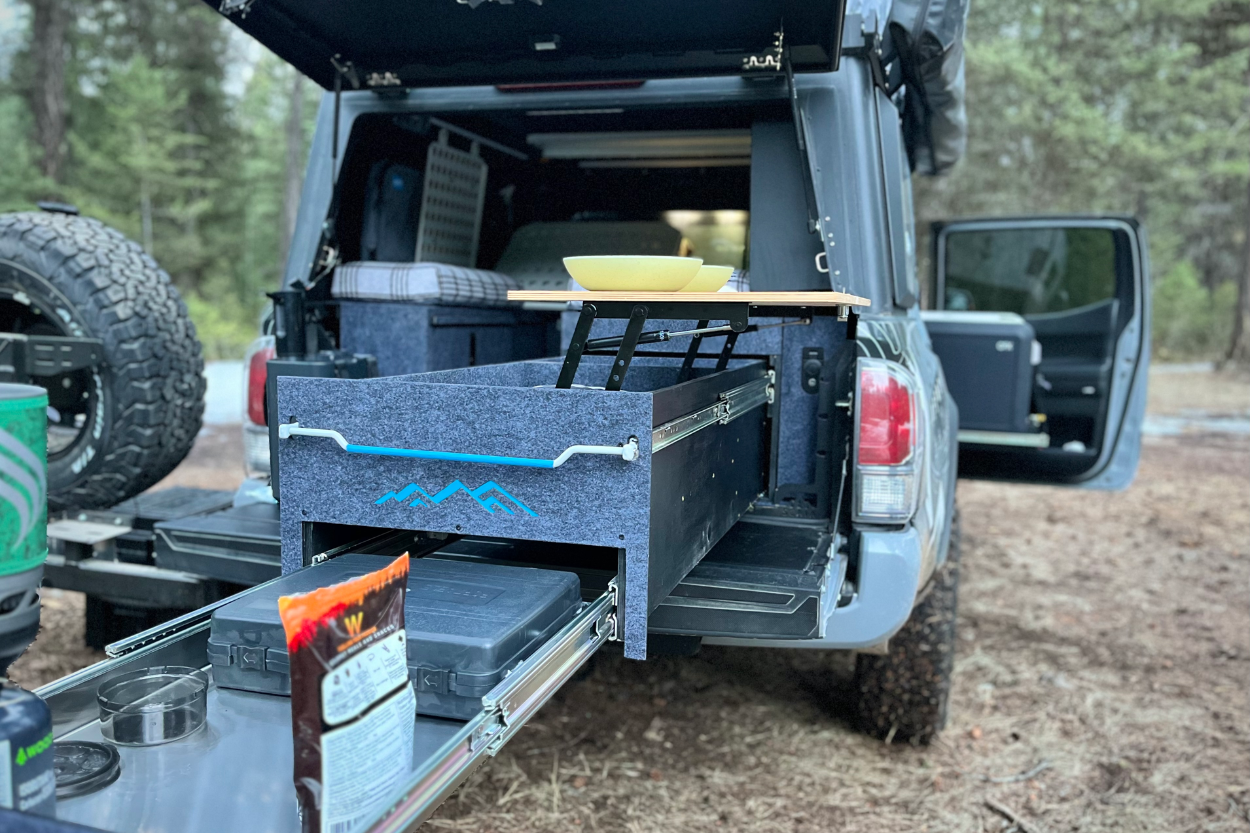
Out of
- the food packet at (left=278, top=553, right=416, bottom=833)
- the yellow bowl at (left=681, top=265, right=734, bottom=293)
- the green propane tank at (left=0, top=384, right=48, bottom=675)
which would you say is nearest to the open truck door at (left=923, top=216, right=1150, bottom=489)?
the yellow bowl at (left=681, top=265, right=734, bottom=293)

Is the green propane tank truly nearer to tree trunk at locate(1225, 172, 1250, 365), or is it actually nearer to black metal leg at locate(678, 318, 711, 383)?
black metal leg at locate(678, 318, 711, 383)

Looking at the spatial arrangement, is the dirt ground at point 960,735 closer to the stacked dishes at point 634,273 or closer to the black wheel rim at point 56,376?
the black wheel rim at point 56,376

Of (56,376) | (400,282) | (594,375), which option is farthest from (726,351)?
(56,376)

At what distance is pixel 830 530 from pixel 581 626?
1103mm

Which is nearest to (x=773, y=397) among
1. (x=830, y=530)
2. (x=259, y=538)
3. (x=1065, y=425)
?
(x=830, y=530)

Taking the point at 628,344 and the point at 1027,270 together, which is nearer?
the point at 628,344

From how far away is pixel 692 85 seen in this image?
2678 mm

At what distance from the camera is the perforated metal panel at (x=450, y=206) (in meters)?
3.38

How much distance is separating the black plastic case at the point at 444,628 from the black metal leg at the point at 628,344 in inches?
15.2

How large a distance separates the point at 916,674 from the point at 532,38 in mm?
2208

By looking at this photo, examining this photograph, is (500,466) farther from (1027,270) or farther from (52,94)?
(52,94)

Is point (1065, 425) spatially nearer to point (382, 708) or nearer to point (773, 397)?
point (773, 397)

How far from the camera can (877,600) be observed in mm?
2410

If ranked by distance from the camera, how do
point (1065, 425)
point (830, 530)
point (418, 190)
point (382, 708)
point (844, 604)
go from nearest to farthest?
point (382, 708) < point (844, 604) < point (830, 530) < point (418, 190) < point (1065, 425)
